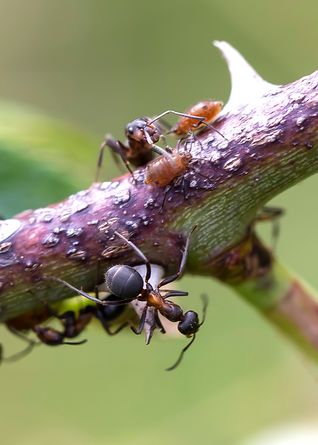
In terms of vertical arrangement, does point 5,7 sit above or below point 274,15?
above

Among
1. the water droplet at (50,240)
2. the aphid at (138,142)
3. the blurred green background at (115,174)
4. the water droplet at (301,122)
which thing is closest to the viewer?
the water droplet at (301,122)

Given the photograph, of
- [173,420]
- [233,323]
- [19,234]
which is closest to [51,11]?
[233,323]

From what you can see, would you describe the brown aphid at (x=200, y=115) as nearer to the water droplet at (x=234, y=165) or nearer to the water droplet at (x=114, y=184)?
the water droplet at (x=234, y=165)

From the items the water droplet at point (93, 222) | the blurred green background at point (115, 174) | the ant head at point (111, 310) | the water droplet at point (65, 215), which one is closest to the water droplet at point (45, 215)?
the water droplet at point (65, 215)

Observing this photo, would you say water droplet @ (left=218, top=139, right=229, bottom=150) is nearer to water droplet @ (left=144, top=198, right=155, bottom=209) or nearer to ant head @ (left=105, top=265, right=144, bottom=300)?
water droplet @ (left=144, top=198, right=155, bottom=209)

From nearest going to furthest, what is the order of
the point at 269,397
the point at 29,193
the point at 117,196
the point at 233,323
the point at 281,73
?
the point at 117,196 < the point at 29,193 < the point at 269,397 < the point at 233,323 < the point at 281,73

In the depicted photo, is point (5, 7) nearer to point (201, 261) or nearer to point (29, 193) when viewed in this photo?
point (29, 193)

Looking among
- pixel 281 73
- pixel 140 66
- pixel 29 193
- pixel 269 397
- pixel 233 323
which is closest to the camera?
pixel 29 193
